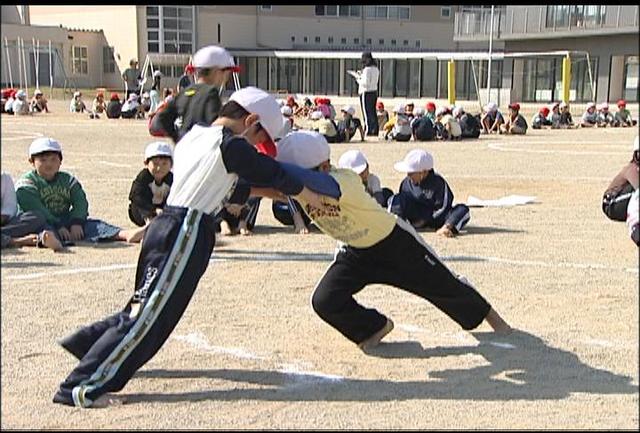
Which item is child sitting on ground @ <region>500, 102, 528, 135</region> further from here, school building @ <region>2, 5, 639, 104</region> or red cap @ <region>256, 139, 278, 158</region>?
red cap @ <region>256, 139, 278, 158</region>

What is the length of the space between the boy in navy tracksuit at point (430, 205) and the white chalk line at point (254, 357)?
3.51 metres

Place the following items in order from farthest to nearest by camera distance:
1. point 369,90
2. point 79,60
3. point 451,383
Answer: point 79,60, point 369,90, point 451,383

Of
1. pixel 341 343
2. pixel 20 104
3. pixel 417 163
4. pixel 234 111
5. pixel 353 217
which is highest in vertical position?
pixel 234 111

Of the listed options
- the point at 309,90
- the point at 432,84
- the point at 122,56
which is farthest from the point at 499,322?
the point at 432,84

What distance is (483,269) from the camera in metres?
6.64

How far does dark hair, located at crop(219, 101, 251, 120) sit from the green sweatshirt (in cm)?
387

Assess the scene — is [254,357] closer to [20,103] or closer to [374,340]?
[374,340]

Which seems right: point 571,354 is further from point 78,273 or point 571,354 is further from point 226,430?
point 78,273

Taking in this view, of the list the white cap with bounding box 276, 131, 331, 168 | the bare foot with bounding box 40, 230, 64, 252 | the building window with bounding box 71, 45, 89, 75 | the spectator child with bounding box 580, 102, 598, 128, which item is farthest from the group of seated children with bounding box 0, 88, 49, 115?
the white cap with bounding box 276, 131, 331, 168

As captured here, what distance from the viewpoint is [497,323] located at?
4910 mm

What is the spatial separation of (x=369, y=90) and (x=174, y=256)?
1658 centimetres

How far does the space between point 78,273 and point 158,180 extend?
5.32 ft

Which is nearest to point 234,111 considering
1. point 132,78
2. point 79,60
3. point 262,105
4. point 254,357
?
point 262,105

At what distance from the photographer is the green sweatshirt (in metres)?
7.34
